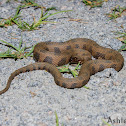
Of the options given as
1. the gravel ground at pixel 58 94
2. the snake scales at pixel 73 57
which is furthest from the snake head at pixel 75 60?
the gravel ground at pixel 58 94

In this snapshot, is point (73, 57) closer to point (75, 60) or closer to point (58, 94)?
point (75, 60)

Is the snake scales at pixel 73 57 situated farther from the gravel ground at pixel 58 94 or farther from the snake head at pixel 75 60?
the gravel ground at pixel 58 94

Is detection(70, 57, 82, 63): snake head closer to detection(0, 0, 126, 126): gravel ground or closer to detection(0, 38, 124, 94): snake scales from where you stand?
detection(0, 38, 124, 94): snake scales

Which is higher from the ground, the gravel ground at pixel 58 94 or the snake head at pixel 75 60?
the gravel ground at pixel 58 94

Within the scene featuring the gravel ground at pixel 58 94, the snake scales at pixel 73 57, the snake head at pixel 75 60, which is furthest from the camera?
the snake head at pixel 75 60

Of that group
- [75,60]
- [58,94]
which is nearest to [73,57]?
[75,60]
